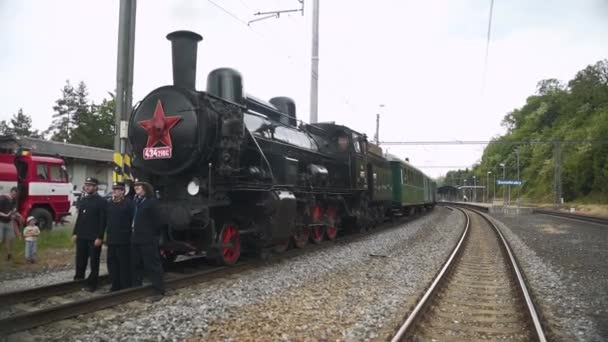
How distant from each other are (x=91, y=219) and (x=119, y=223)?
50 cm

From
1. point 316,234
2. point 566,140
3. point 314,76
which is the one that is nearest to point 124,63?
point 316,234

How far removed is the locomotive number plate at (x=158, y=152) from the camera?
8.03 meters

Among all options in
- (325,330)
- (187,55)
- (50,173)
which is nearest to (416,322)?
(325,330)

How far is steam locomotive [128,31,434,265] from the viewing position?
26.1 ft

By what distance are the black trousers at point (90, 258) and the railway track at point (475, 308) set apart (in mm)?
4548

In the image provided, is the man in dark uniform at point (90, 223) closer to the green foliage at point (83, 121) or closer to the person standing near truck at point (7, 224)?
the person standing near truck at point (7, 224)

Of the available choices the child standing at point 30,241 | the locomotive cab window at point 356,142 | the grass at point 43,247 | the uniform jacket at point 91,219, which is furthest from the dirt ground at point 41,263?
the locomotive cab window at point 356,142

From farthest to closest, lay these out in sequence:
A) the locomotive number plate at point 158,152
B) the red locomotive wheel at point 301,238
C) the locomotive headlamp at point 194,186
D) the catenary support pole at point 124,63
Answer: the red locomotive wheel at point 301,238 → the catenary support pole at point 124,63 → the locomotive number plate at point 158,152 → the locomotive headlamp at point 194,186

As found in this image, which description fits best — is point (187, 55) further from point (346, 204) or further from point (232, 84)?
point (346, 204)

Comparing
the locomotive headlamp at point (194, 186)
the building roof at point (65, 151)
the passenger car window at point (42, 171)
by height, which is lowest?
the locomotive headlamp at point (194, 186)

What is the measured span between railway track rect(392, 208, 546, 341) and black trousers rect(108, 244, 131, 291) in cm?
415

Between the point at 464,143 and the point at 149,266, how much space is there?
30.1 meters

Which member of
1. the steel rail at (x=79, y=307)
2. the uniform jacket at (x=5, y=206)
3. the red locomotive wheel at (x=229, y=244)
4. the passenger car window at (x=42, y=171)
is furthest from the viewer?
the passenger car window at (x=42, y=171)

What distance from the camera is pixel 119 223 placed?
22.5ft
